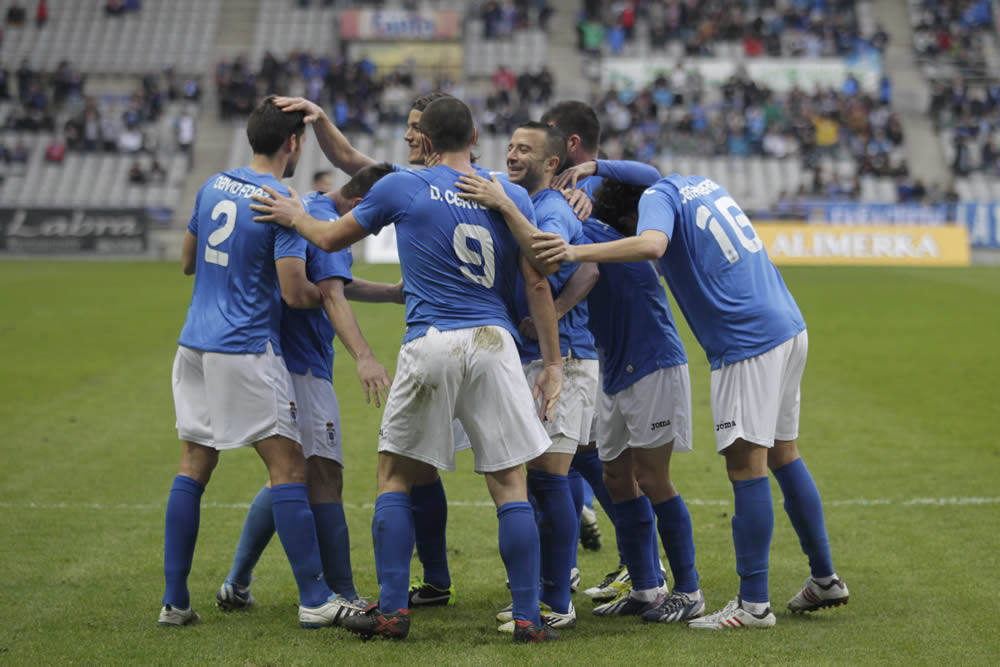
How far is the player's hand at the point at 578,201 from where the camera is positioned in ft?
19.1

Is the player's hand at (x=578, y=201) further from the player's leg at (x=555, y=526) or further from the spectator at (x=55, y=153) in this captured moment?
the spectator at (x=55, y=153)

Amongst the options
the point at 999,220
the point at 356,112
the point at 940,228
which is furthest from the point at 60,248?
the point at 999,220

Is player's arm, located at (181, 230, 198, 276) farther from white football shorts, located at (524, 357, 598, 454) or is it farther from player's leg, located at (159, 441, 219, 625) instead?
white football shorts, located at (524, 357, 598, 454)

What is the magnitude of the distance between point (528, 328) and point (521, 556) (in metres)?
1.20

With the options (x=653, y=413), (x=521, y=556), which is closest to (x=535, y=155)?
(x=653, y=413)

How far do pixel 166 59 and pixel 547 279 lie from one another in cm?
4186

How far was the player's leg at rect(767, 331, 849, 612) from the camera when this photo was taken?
5.61m

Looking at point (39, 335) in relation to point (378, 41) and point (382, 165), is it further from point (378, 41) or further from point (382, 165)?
point (378, 41)

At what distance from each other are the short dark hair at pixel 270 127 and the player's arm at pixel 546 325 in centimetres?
138

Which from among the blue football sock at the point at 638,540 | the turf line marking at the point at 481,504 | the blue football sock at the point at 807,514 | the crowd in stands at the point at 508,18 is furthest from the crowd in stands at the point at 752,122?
the blue football sock at the point at 807,514

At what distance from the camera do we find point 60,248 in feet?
103

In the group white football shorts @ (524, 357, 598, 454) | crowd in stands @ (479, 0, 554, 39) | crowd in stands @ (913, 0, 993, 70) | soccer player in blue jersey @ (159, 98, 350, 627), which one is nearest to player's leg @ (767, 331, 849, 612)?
white football shorts @ (524, 357, 598, 454)

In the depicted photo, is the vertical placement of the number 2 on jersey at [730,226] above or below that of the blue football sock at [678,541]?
above

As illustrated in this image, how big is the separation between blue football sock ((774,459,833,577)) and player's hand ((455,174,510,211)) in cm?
202
